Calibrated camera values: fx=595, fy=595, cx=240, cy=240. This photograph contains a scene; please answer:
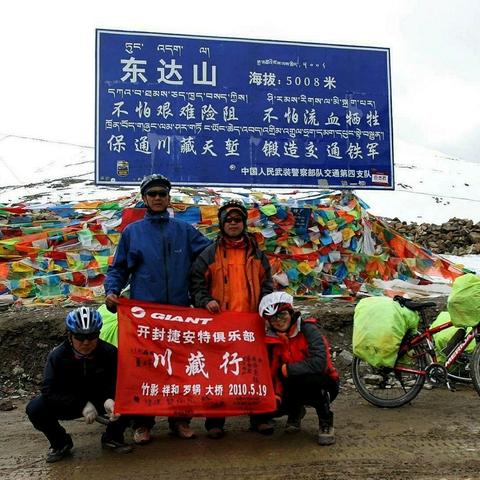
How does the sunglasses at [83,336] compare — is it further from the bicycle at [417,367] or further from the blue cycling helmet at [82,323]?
the bicycle at [417,367]

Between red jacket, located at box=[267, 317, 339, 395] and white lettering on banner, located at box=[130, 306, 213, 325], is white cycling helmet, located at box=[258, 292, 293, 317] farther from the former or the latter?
white lettering on banner, located at box=[130, 306, 213, 325]

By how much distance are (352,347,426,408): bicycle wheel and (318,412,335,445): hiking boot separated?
4.00 ft

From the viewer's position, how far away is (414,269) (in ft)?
32.4

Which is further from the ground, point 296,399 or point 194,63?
Answer: point 194,63

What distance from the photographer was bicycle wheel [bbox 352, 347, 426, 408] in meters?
5.45

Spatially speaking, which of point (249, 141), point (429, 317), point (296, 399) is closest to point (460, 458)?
point (296, 399)

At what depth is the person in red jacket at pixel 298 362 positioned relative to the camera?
440 cm

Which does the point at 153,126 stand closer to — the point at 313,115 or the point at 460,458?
the point at 313,115

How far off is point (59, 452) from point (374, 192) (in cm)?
2452

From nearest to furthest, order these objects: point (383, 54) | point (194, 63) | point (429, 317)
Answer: point (429, 317)
point (194, 63)
point (383, 54)

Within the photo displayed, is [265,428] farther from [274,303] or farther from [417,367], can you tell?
[417,367]

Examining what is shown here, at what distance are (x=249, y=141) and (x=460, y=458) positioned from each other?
6.67m

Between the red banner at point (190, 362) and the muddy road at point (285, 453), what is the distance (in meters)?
0.31

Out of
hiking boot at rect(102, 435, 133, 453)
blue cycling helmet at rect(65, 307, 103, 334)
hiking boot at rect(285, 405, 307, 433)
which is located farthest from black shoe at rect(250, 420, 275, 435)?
blue cycling helmet at rect(65, 307, 103, 334)
